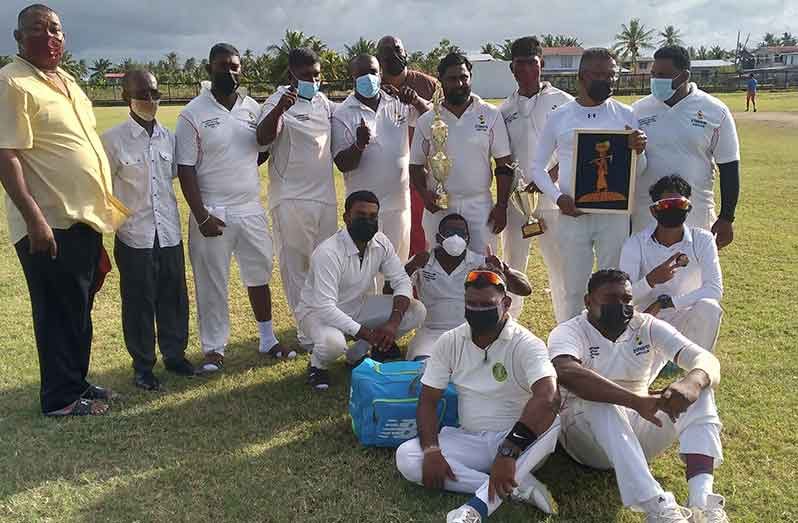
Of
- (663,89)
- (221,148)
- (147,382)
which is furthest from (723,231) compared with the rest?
(147,382)

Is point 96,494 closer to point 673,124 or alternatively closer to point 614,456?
point 614,456

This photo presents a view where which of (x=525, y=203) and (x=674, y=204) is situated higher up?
(x=674, y=204)

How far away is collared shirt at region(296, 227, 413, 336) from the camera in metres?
5.41

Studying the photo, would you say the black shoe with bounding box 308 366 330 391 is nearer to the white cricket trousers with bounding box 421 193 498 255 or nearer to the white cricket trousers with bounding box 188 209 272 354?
the white cricket trousers with bounding box 188 209 272 354

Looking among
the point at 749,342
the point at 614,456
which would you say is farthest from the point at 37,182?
the point at 749,342

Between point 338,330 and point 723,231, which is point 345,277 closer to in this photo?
point 338,330

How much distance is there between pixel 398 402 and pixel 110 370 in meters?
3.01

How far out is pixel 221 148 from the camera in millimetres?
5738

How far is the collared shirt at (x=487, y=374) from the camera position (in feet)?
13.3

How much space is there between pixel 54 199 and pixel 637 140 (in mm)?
4149

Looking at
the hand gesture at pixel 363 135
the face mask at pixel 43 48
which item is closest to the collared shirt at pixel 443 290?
the hand gesture at pixel 363 135

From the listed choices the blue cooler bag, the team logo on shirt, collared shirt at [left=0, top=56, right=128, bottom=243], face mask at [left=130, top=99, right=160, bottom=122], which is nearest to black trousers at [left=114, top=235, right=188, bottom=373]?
collared shirt at [left=0, top=56, right=128, bottom=243]

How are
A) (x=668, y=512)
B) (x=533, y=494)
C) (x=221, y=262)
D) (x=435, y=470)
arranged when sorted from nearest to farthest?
(x=668, y=512)
(x=533, y=494)
(x=435, y=470)
(x=221, y=262)

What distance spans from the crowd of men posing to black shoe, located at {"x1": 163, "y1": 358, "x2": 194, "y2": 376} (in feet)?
0.12
